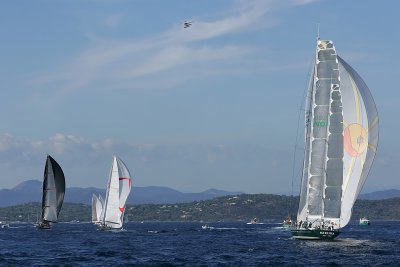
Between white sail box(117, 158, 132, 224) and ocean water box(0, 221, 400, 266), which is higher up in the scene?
white sail box(117, 158, 132, 224)

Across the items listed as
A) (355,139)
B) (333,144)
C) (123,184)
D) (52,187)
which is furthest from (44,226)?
(355,139)

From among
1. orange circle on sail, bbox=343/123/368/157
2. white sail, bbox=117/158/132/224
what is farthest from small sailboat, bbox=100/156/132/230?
orange circle on sail, bbox=343/123/368/157

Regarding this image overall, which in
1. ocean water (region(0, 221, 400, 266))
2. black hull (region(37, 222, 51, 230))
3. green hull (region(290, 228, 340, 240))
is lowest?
ocean water (region(0, 221, 400, 266))

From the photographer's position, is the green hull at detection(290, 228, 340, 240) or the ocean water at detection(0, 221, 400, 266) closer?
the ocean water at detection(0, 221, 400, 266)

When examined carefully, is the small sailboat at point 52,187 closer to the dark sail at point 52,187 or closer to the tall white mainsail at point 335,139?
the dark sail at point 52,187

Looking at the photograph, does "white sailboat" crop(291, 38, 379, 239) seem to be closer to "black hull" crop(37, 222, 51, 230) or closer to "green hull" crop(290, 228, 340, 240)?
"green hull" crop(290, 228, 340, 240)

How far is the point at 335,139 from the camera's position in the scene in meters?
94.9

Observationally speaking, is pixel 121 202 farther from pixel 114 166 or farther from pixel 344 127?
pixel 344 127

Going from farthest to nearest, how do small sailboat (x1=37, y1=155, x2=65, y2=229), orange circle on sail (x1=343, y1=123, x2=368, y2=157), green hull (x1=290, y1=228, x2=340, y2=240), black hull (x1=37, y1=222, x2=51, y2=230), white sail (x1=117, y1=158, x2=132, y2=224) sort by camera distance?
black hull (x1=37, y1=222, x2=51, y2=230) → small sailboat (x1=37, y1=155, x2=65, y2=229) → white sail (x1=117, y1=158, x2=132, y2=224) → green hull (x1=290, y1=228, x2=340, y2=240) → orange circle on sail (x1=343, y1=123, x2=368, y2=157)

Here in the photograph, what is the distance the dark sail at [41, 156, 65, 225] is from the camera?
15288 cm

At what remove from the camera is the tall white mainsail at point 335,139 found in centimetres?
9188

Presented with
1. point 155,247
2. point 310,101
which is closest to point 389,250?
point 310,101

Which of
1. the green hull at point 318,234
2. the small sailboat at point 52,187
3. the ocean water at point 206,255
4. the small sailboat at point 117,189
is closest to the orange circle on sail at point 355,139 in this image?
the green hull at point 318,234

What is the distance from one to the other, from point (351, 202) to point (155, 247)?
74.9ft
